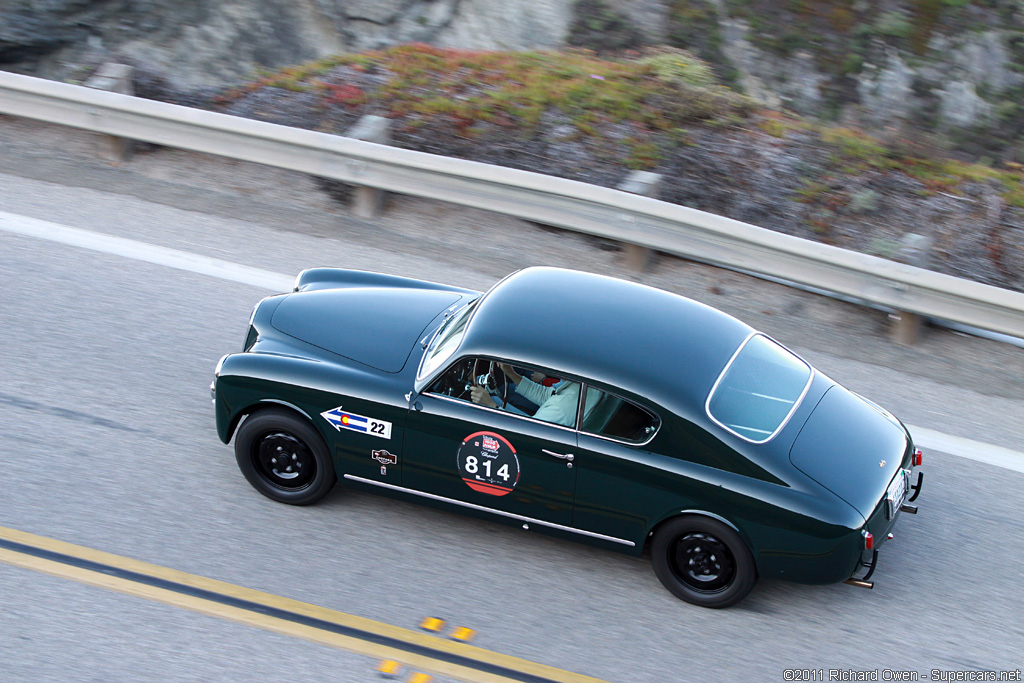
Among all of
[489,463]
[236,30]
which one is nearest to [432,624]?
[489,463]

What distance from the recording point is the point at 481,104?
10438 millimetres

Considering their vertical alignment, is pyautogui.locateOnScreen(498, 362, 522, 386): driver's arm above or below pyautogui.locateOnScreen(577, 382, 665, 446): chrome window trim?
above

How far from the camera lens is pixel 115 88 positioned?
10180 mm

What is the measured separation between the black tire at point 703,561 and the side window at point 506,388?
2.83 ft

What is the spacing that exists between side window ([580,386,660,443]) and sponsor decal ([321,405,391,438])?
1.12 meters

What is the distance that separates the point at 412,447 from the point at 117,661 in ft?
5.91

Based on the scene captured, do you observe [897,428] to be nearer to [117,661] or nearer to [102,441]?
[117,661]

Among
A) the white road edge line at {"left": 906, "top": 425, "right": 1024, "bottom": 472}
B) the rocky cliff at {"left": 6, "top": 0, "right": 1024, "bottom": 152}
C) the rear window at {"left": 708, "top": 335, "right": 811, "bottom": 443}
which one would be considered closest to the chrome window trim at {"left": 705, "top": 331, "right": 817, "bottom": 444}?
the rear window at {"left": 708, "top": 335, "right": 811, "bottom": 443}

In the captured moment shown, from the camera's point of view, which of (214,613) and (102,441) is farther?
(102,441)

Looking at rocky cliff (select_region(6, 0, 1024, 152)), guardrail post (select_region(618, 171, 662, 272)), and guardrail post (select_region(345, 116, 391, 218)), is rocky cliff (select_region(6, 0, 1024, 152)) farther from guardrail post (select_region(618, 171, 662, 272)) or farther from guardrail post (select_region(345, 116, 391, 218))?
guardrail post (select_region(618, 171, 662, 272))

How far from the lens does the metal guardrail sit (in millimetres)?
7730

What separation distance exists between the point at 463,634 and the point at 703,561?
1.33m

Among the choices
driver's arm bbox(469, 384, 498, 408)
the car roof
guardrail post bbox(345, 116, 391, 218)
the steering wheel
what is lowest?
driver's arm bbox(469, 384, 498, 408)

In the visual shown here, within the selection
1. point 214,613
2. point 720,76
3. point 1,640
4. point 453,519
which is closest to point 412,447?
point 453,519
